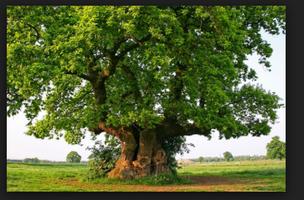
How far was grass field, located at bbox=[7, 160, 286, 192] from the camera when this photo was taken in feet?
50.5

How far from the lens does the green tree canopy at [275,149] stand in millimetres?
15477

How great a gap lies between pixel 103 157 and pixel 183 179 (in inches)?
114

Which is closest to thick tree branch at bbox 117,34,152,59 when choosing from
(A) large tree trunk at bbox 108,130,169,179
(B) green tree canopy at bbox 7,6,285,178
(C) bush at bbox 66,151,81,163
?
(B) green tree canopy at bbox 7,6,285,178

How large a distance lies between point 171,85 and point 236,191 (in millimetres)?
3661

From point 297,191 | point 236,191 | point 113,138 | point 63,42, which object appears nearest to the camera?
point 297,191

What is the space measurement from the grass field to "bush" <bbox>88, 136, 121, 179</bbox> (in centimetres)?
33

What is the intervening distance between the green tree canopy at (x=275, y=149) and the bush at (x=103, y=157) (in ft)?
16.5

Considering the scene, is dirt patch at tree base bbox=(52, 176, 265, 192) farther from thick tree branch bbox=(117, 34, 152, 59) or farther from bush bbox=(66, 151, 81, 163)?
thick tree branch bbox=(117, 34, 152, 59)

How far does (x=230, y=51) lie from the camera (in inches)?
663

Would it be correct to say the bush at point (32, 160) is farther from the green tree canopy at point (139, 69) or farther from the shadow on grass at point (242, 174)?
the shadow on grass at point (242, 174)

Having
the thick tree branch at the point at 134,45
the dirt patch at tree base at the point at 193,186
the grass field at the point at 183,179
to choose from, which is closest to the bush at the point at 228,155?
the grass field at the point at 183,179

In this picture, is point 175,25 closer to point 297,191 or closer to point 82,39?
point 82,39

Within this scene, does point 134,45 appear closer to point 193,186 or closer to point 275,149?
point 193,186

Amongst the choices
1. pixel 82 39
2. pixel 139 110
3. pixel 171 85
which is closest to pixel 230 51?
pixel 171 85
